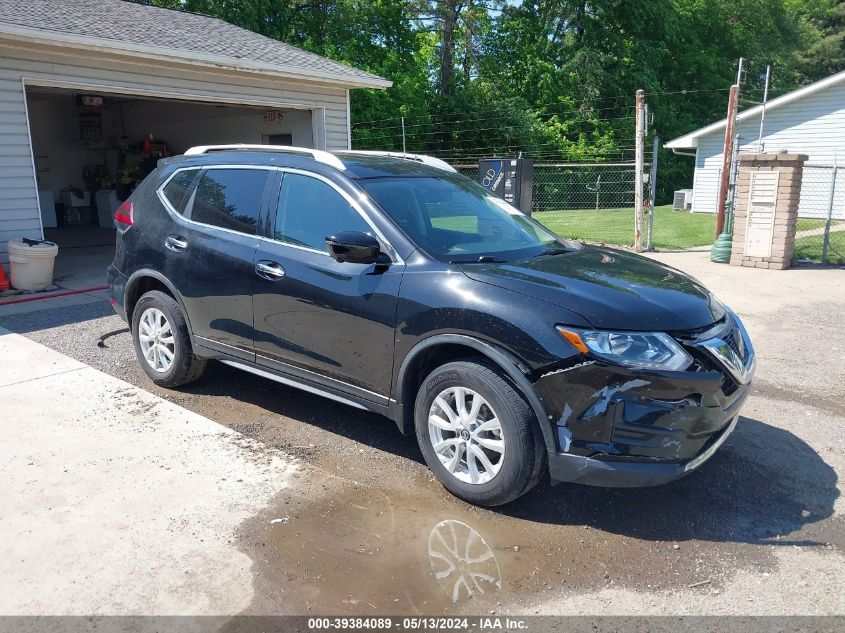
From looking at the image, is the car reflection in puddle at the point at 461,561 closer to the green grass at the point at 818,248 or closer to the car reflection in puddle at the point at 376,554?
the car reflection in puddle at the point at 376,554

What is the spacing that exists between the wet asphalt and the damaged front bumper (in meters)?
0.38

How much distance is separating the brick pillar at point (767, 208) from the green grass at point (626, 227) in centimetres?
286

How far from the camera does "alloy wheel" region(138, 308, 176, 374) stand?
16.8ft

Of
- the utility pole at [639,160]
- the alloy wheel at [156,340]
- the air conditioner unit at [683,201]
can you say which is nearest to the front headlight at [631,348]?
the alloy wheel at [156,340]

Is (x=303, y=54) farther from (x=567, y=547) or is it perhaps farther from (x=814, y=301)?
(x=567, y=547)

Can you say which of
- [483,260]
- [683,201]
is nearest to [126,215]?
[483,260]

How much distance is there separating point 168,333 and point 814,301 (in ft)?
25.6

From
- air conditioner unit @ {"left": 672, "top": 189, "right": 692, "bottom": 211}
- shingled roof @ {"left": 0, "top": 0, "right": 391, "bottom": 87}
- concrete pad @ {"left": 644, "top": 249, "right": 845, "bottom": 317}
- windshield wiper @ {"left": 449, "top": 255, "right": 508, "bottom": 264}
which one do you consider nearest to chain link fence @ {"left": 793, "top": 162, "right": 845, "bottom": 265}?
concrete pad @ {"left": 644, "top": 249, "right": 845, "bottom": 317}

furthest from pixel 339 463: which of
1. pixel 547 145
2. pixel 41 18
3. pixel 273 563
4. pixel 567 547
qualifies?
pixel 547 145

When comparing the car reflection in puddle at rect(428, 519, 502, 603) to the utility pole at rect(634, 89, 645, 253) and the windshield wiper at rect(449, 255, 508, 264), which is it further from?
the utility pole at rect(634, 89, 645, 253)

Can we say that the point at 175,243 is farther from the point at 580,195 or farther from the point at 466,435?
the point at 580,195

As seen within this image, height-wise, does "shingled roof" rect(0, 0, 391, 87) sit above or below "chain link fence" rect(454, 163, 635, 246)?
above

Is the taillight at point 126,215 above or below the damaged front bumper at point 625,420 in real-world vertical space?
above

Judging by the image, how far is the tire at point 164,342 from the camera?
500 centimetres
